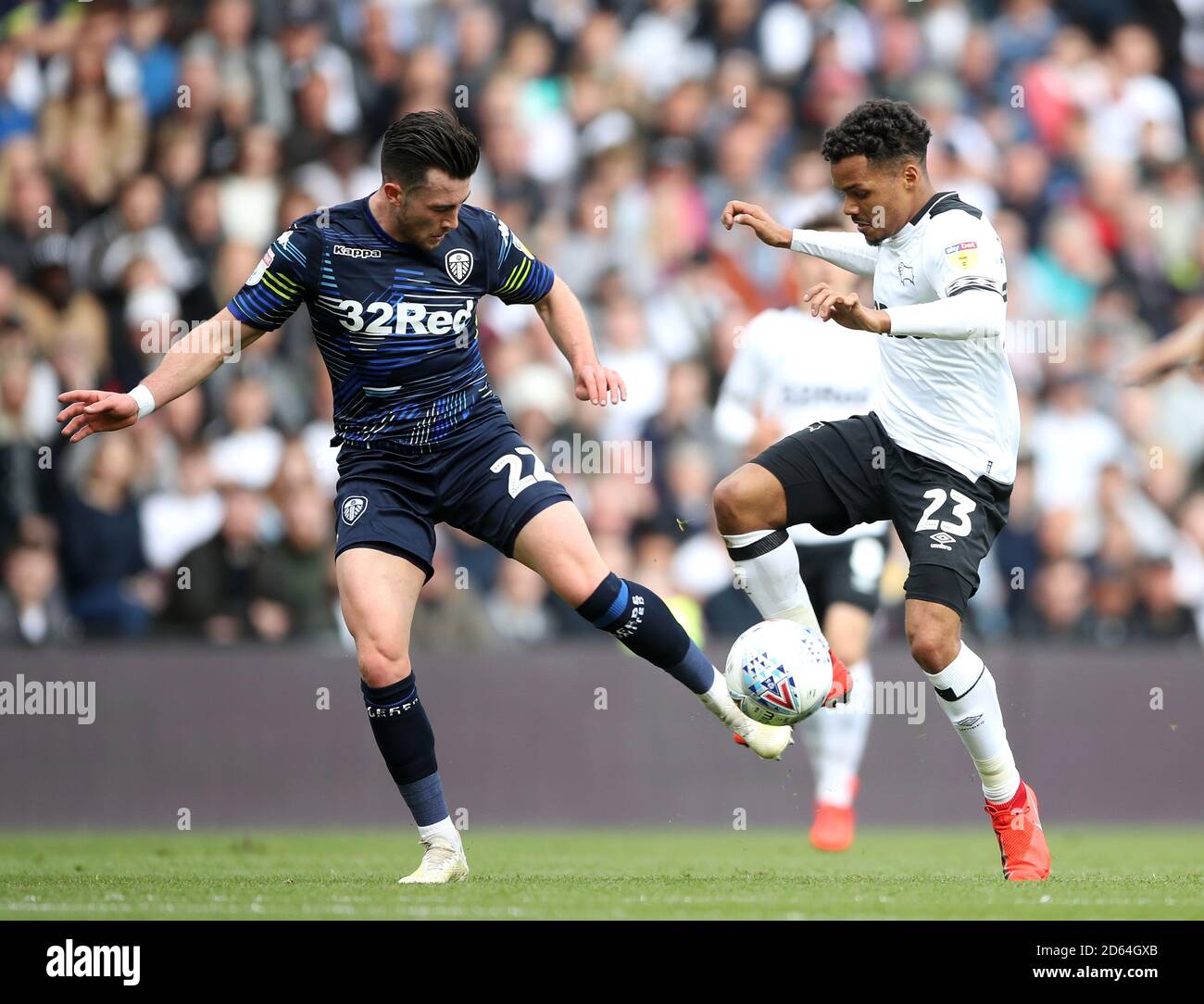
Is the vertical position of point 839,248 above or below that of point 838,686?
above

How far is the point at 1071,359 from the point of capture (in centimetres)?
1352

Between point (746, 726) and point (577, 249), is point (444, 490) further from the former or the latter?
point (577, 249)

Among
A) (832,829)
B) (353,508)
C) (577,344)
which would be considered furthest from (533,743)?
(353,508)

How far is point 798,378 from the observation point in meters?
10.2

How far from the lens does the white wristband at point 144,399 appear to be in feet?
23.6

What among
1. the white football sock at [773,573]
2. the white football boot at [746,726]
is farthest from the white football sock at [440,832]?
the white football sock at [773,573]

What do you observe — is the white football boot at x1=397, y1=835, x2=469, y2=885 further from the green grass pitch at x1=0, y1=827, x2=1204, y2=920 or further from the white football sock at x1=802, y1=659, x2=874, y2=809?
the white football sock at x1=802, y1=659, x2=874, y2=809

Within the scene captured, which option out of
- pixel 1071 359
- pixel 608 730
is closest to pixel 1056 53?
pixel 1071 359

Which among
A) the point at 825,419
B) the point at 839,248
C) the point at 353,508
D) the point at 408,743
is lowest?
the point at 408,743

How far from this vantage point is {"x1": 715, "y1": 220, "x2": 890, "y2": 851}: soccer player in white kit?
980 cm

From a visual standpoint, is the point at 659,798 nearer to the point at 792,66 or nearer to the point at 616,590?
the point at 616,590

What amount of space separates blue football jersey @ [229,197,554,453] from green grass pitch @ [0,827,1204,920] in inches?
72.4

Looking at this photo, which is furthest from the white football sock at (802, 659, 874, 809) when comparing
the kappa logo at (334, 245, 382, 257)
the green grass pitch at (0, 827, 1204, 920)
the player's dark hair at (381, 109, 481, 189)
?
the player's dark hair at (381, 109, 481, 189)

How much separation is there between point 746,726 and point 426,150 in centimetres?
265
